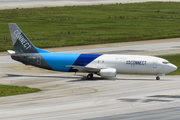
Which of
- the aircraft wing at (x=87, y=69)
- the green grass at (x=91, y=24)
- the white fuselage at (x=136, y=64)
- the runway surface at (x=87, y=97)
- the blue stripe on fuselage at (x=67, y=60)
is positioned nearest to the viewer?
the runway surface at (x=87, y=97)

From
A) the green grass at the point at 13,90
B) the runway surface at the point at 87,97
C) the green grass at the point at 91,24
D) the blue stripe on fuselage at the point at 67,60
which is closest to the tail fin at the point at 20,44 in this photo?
the blue stripe on fuselage at the point at 67,60

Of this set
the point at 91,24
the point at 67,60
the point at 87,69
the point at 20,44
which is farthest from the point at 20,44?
the point at 91,24

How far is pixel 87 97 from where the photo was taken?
5119cm

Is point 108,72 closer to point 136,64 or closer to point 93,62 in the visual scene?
point 93,62

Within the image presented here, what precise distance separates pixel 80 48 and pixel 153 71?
39.5m

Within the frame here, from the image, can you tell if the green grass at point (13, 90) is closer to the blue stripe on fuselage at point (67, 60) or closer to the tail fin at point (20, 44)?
the blue stripe on fuselage at point (67, 60)

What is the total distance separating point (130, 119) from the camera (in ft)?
125

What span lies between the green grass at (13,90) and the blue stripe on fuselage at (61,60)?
12491 millimetres

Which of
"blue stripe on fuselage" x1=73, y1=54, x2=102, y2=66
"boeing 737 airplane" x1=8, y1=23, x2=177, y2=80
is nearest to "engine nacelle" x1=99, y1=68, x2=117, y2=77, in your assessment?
"boeing 737 airplane" x1=8, y1=23, x2=177, y2=80

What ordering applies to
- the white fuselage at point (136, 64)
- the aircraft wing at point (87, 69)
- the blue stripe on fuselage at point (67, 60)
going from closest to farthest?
the white fuselage at point (136, 64) → the aircraft wing at point (87, 69) → the blue stripe on fuselage at point (67, 60)

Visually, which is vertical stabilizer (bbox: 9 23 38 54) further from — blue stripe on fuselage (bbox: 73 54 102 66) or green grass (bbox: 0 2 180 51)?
green grass (bbox: 0 2 180 51)

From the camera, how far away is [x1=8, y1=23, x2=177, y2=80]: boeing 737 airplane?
222ft

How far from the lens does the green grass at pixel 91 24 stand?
119 meters

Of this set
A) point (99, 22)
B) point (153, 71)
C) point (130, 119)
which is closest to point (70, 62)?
point (153, 71)
